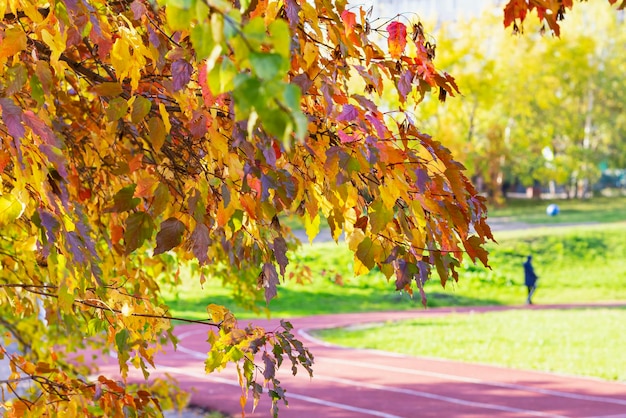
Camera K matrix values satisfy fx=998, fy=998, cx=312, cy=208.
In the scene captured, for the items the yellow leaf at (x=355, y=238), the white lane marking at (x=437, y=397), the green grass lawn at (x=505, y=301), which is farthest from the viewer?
the green grass lawn at (x=505, y=301)

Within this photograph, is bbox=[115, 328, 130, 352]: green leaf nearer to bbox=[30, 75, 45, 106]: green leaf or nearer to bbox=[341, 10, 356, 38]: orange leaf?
bbox=[30, 75, 45, 106]: green leaf

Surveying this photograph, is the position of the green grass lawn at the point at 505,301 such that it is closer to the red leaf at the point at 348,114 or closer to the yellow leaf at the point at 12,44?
the red leaf at the point at 348,114

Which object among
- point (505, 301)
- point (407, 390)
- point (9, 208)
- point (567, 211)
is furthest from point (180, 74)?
point (567, 211)

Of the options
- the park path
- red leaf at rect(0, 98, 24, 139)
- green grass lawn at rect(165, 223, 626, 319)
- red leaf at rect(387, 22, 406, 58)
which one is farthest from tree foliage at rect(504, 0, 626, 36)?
green grass lawn at rect(165, 223, 626, 319)

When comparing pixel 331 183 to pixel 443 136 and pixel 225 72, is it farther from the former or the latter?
pixel 443 136

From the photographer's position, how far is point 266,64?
1.47 metres

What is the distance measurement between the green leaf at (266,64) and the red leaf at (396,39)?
6.51ft

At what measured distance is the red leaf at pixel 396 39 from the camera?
11.3 feet

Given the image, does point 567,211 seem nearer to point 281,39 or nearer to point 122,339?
point 122,339

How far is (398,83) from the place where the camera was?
327cm

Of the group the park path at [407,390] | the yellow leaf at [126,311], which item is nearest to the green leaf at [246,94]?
the yellow leaf at [126,311]

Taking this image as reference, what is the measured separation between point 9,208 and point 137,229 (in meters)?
0.40

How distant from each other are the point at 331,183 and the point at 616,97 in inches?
2198

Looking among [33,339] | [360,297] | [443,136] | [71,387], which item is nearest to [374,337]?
[360,297]
